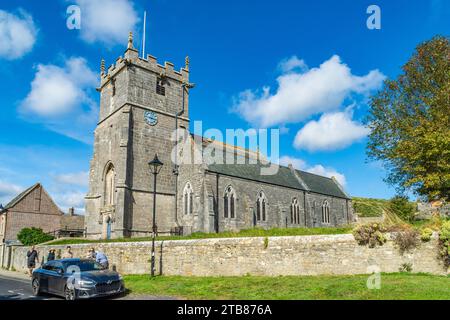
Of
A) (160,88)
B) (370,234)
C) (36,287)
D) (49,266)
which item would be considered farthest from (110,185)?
(370,234)

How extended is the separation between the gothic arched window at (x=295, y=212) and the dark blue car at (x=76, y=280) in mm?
29007

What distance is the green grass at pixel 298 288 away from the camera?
9.99m

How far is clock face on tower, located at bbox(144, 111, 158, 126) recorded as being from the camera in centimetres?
3375

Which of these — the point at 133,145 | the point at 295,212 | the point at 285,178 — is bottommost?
the point at 295,212

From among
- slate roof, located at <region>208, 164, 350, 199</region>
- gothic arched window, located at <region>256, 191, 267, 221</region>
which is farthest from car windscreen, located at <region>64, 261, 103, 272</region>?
gothic arched window, located at <region>256, 191, 267, 221</region>

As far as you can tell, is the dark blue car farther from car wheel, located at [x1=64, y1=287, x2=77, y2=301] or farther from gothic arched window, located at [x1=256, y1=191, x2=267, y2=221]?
gothic arched window, located at [x1=256, y1=191, x2=267, y2=221]

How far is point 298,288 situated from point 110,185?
25.6 m

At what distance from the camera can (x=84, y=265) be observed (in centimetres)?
1392

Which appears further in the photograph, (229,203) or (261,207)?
(261,207)

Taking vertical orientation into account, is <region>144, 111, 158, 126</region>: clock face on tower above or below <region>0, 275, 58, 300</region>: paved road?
above

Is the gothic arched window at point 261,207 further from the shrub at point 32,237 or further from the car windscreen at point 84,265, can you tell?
the car windscreen at point 84,265

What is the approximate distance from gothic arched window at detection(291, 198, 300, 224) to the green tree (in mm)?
14712

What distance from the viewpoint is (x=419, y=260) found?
523 inches

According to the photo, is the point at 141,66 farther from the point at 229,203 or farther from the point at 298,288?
the point at 298,288
